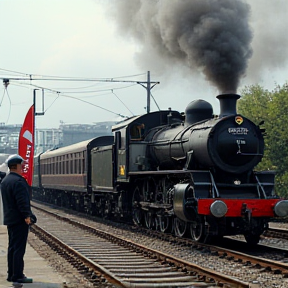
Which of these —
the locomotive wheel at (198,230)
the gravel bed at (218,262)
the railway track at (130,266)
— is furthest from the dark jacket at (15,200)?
the locomotive wheel at (198,230)

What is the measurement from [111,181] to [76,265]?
7.46 m

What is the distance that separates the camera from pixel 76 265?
9.45 metres

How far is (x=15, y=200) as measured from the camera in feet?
24.3

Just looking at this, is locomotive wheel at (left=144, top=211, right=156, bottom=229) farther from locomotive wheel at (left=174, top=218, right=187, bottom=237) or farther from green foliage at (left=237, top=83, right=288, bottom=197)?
green foliage at (left=237, top=83, right=288, bottom=197)

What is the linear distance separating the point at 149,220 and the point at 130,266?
6.07 m

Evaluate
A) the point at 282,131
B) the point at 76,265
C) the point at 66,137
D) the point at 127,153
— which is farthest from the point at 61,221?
the point at 66,137

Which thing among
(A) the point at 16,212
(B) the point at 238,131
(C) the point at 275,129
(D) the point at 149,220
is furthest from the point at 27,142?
(C) the point at 275,129

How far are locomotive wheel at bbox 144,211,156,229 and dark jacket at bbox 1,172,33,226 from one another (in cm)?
771

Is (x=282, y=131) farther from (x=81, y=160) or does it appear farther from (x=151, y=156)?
(x=151, y=156)

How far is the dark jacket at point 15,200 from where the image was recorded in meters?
7.31

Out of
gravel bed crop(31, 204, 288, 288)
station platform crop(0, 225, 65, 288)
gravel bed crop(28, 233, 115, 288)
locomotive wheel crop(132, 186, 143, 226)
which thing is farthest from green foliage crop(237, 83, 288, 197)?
station platform crop(0, 225, 65, 288)

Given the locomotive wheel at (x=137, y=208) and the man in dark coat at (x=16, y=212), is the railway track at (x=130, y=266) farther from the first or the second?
the locomotive wheel at (x=137, y=208)

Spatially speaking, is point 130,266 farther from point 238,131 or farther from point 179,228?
point 179,228

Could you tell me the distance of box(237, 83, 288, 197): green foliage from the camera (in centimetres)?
3238
